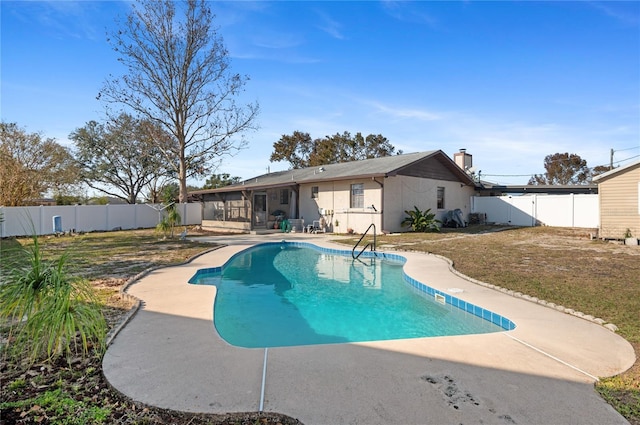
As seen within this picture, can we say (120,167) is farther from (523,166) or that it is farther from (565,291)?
(523,166)

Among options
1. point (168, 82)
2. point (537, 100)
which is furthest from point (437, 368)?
point (168, 82)

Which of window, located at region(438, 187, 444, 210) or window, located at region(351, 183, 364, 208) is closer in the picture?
window, located at region(351, 183, 364, 208)

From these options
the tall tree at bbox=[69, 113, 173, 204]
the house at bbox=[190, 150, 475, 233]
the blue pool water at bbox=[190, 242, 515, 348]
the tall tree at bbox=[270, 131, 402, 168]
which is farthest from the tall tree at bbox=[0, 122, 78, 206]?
the tall tree at bbox=[270, 131, 402, 168]

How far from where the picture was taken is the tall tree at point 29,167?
1770cm

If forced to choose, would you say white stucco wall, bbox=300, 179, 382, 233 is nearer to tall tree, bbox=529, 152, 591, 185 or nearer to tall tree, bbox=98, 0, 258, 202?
tall tree, bbox=98, 0, 258, 202

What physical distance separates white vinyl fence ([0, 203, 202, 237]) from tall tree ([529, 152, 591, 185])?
4256 centimetres

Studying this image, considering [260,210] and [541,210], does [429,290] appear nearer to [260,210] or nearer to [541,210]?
[260,210]

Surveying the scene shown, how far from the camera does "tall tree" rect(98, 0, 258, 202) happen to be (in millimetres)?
18891

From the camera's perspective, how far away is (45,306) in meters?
3.09

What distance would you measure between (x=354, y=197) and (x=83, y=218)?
15727 millimetres

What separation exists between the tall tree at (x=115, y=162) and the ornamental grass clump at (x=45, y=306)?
27.7 metres

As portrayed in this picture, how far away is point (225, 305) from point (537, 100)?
17.8 metres

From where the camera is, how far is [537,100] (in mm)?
16719

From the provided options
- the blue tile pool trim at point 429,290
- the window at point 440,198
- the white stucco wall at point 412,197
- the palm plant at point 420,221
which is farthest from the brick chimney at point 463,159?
the blue tile pool trim at point 429,290
